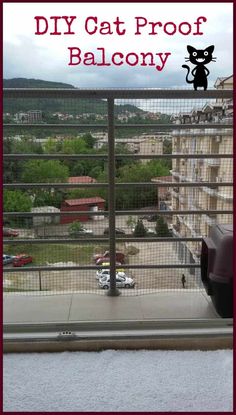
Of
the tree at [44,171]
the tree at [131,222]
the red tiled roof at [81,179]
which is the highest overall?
the tree at [44,171]

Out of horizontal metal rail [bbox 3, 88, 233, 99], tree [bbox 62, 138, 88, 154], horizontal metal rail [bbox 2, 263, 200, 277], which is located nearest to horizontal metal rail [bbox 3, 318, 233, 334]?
horizontal metal rail [bbox 2, 263, 200, 277]

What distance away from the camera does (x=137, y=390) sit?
171 centimetres

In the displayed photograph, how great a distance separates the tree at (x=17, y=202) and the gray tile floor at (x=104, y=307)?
522 millimetres

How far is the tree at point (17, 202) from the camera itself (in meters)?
2.42

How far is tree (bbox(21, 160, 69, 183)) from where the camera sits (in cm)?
239

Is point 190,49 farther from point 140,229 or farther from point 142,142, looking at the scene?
point 140,229

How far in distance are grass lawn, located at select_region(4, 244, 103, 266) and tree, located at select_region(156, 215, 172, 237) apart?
15.3 inches

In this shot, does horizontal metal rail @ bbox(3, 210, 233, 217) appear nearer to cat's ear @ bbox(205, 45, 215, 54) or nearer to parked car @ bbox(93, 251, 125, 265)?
parked car @ bbox(93, 251, 125, 265)

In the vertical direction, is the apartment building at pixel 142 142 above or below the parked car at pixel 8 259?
above

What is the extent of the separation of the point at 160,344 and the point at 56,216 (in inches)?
35.3

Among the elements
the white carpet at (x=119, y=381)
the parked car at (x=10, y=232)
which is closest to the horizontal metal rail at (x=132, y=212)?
the parked car at (x=10, y=232)

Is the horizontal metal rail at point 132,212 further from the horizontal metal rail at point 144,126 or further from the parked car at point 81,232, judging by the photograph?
the horizontal metal rail at point 144,126

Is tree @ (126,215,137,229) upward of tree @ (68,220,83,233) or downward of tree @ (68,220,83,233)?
upward

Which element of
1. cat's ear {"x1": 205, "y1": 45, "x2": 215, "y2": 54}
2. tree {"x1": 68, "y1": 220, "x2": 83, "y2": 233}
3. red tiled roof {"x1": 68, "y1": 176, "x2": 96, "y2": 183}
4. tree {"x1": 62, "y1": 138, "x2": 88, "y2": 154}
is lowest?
tree {"x1": 68, "y1": 220, "x2": 83, "y2": 233}
